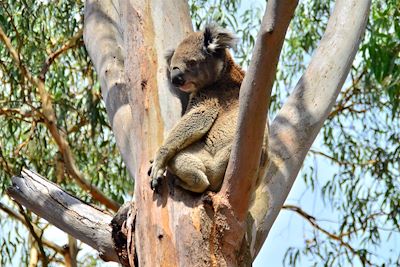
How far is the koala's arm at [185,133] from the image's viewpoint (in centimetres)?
314

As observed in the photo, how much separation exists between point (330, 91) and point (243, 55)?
11.1 feet

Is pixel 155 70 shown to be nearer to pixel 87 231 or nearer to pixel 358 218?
pixel 87 231

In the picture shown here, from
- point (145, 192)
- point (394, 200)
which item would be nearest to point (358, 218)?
point (394, 200)

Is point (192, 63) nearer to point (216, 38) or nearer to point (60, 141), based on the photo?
point (216, 38)

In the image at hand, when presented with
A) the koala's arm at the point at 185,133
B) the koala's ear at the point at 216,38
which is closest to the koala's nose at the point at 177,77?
the koala's arm at the point at 185,133

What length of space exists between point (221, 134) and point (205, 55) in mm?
516

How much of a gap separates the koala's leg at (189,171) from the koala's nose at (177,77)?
1.10 ft

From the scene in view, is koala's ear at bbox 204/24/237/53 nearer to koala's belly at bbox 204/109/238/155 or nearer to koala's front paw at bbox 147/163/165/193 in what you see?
koala's belly at bbox 204/109/238/155

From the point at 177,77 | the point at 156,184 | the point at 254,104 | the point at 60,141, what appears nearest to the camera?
the point at 254,104

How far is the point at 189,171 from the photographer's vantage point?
124 inches

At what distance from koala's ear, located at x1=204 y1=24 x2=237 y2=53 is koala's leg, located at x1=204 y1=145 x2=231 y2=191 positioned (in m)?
0.63

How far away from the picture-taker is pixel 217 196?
298cm

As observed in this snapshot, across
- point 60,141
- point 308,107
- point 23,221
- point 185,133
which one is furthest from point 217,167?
point 23,221

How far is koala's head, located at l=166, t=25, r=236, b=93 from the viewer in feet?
12.3
